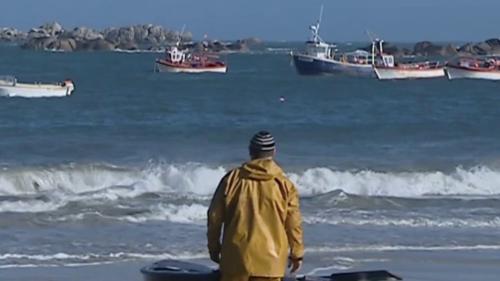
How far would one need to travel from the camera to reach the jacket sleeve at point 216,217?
25.2 feet


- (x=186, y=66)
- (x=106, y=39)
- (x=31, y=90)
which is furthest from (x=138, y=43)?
(x=31, y=90)

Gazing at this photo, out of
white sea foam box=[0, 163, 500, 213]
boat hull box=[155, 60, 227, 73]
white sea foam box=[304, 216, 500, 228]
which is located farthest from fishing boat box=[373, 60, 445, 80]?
white sea foam box=[304, 216, 500, 228]

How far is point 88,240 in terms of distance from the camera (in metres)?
15.6

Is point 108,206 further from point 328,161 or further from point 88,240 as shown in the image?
point 328,161

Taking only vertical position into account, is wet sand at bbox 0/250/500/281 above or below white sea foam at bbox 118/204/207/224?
below

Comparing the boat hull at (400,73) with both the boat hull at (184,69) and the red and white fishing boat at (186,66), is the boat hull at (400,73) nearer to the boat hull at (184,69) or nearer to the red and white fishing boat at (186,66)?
the boat hull at (184,69)

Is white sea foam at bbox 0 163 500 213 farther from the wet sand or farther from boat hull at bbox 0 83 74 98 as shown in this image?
boat hull at bbox 0 83 74 98

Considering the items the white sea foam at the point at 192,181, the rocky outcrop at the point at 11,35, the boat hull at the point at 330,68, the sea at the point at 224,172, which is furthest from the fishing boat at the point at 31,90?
the rocky outcrop at the point at 11,35

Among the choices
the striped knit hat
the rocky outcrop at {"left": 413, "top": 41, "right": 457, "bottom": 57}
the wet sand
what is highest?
the rocky outcrop at {"left": 413, "top": 41, "right": 457, "bottom": 57}

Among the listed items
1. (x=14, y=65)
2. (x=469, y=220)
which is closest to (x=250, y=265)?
(x=469, y=220)

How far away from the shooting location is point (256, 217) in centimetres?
766

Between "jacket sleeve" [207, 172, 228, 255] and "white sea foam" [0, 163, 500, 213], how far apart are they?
1390 centimetres

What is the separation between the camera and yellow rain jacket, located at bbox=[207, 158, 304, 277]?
25.1ft

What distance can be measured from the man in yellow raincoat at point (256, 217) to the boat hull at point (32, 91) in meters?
41.7
